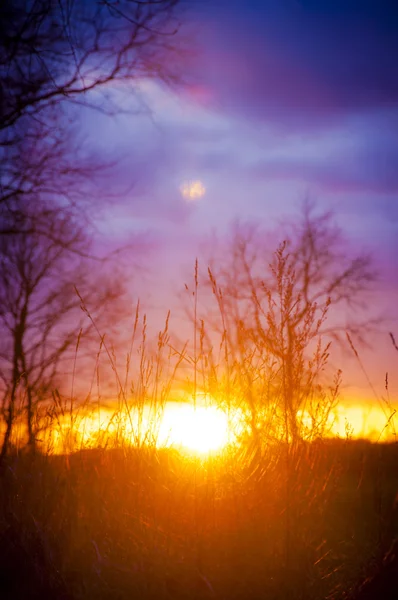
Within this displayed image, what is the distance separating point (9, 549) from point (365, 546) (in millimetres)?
2152

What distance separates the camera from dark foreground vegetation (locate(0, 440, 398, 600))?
9.57 feet

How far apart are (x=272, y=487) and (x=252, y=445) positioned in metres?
0.28

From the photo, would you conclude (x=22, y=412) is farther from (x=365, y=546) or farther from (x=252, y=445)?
(x=365, y=546)

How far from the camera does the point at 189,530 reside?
333cm

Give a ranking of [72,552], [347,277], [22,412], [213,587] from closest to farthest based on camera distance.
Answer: [213,587] < [72,552] < [22,412] < [347,277]

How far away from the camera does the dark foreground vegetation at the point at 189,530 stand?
292 cm

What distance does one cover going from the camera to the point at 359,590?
8.49 feet

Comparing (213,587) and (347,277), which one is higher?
(347,277)

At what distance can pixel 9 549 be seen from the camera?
3.58 meters

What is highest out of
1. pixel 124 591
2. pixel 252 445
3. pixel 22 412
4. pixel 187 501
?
pixel 22 412

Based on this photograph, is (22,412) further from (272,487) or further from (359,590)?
(359,590)

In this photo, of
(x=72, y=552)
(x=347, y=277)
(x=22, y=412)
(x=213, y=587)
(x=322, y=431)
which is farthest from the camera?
(x=347, y=277)

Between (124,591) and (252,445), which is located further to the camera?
(252,445)

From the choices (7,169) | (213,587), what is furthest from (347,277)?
(213,587)
